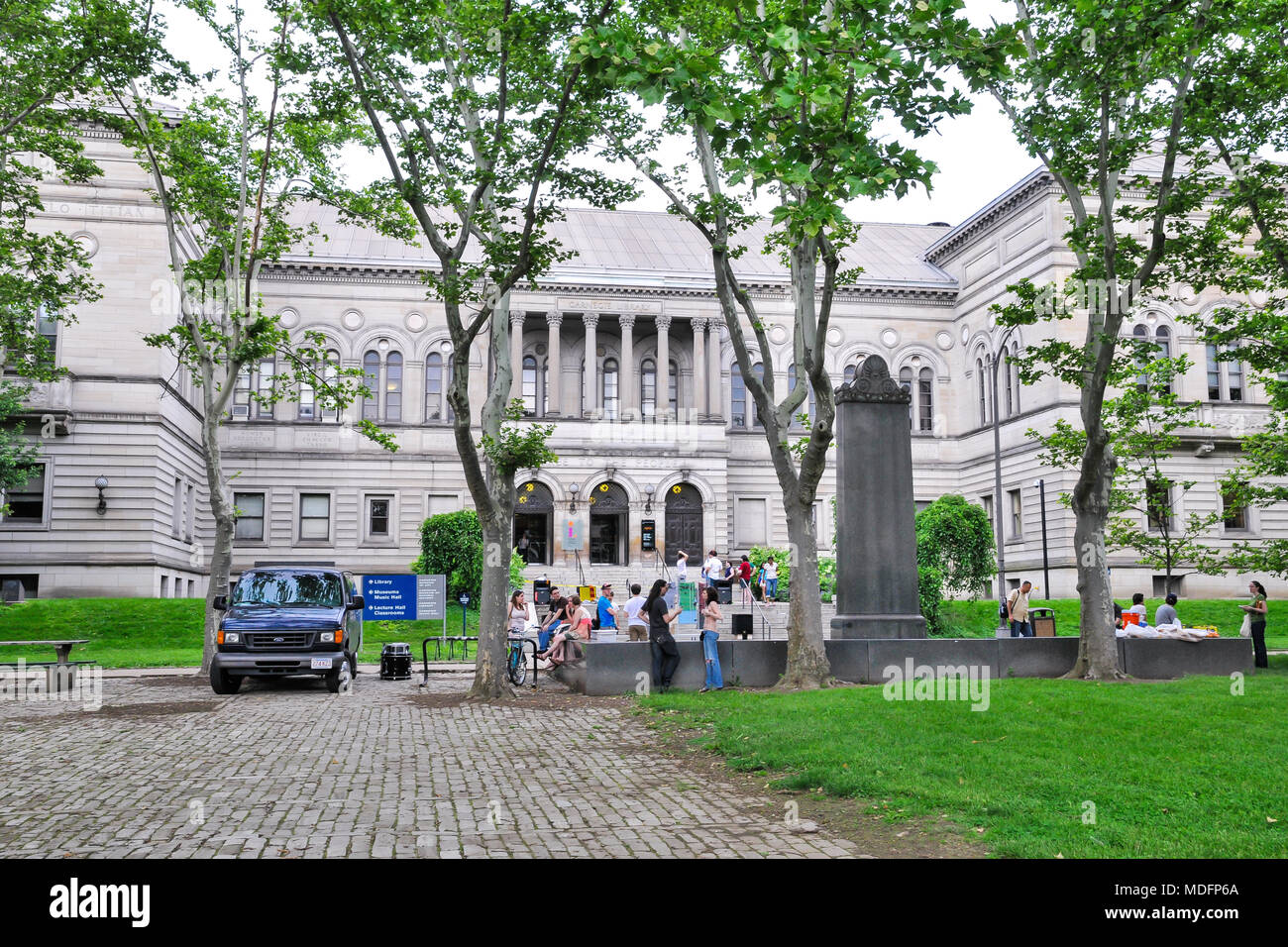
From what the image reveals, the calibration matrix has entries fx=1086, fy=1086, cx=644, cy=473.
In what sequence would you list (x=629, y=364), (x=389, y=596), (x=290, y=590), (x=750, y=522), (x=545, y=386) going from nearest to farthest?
1. (x=290, y=590)
2. (x=389, y=596)
3. (x=629, y=364)
4. (x=545, y=386)
5. (x=750, y=522)

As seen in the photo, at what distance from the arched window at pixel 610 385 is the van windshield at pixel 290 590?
37048 millimetres

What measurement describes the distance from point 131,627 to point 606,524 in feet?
83.4

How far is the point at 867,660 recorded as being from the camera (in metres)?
18.4

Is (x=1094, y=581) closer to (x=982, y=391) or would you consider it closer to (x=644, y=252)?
(x=982, y=391)

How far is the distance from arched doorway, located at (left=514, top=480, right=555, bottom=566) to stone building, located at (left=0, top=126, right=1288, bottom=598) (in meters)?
0.11

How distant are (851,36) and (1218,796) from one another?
6780mm

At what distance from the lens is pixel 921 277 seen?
197 feet

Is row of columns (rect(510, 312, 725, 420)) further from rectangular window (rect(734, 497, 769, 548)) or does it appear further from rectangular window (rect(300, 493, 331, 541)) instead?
rectangular window (rect(300, 493, 331, 541))

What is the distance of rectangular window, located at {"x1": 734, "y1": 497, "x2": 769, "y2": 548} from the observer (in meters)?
56.5

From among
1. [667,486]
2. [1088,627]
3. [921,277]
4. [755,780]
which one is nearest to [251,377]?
[667,486]

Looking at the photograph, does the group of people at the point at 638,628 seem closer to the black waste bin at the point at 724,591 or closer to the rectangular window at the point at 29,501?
the black waste bin at the point at 724,591

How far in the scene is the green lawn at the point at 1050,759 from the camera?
7280mm

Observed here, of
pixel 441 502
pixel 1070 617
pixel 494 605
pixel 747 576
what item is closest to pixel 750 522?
pixel 747 576

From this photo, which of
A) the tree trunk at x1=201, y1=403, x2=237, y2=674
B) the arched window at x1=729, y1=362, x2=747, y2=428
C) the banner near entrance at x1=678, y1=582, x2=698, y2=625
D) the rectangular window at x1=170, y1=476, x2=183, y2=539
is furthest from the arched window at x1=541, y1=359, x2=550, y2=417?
the tree trunk at x1=201, y1=403, x2=237, y2=674
